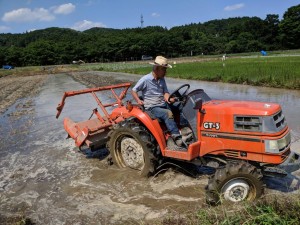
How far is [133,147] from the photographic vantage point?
571cm

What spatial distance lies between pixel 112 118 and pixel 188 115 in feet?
7.07

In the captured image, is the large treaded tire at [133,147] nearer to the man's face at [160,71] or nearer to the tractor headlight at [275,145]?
the man's face at [160,71]

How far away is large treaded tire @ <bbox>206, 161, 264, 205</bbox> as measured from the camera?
414 centimetres

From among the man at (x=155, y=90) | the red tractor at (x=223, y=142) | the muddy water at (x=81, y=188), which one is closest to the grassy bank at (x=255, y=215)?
the red tractor at (x=223, y=142)

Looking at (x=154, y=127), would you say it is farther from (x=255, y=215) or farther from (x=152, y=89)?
(x=255, y=215)

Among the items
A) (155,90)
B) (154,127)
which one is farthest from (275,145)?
(155,90)

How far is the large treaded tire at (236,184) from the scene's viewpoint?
13.6 ft

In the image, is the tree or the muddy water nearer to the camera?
the muddy water

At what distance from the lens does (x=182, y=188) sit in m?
5.14

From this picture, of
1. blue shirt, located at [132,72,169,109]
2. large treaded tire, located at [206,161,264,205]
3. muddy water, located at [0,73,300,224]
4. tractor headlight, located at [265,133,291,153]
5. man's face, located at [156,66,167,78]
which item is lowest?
muddy water, located at [0,73,300,224]

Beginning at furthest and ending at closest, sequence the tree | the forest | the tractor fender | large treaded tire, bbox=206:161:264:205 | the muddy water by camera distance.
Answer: the forest
the tree
the tractor fender
the muddy water
large treaded tire, bbox=206:161:264:205

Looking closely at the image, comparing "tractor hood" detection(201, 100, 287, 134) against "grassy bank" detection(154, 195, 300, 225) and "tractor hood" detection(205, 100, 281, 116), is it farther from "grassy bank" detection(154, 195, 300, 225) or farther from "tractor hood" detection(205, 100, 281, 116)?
"grassy bank" detection(154, 195, 300, 225)

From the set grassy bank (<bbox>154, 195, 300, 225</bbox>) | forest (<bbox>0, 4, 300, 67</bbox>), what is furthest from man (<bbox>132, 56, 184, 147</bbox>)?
forest (<bbox>0, 4, 300, 67</bbox>)

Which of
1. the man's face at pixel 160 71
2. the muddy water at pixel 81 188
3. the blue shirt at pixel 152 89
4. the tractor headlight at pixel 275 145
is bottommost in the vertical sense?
the muddy water at pixel 81 188
